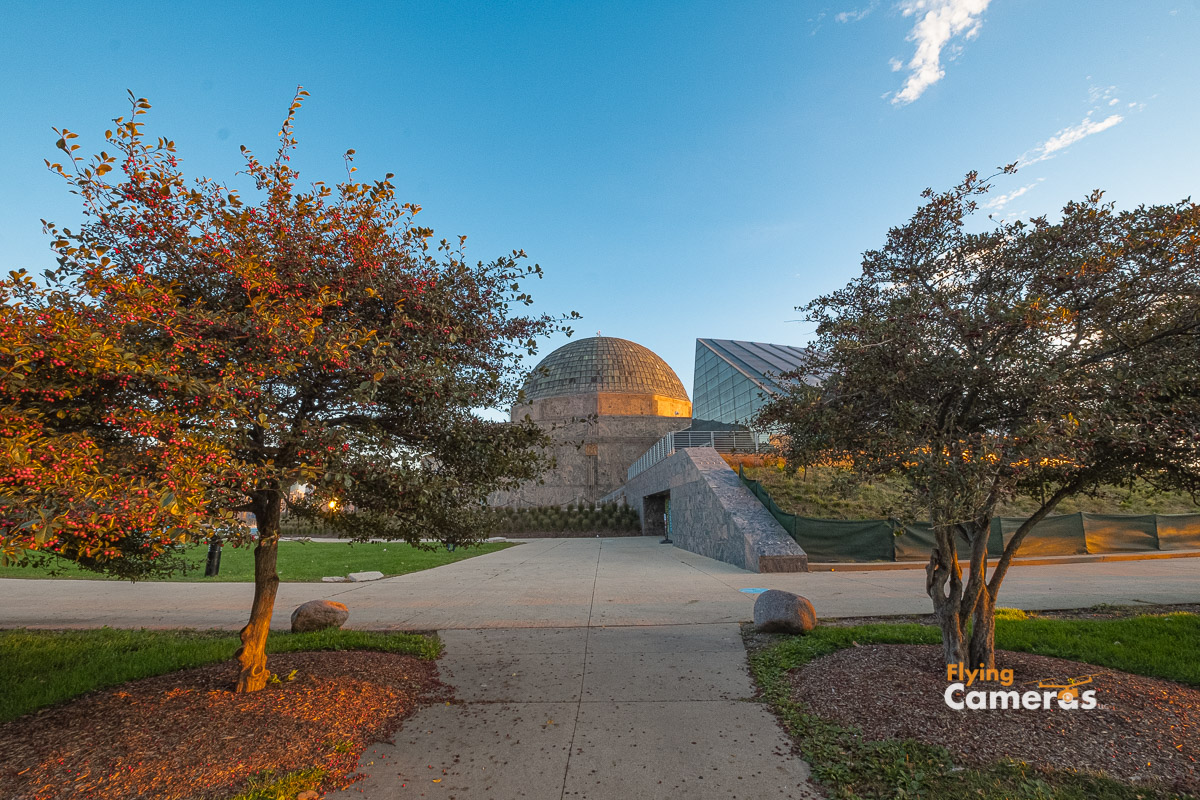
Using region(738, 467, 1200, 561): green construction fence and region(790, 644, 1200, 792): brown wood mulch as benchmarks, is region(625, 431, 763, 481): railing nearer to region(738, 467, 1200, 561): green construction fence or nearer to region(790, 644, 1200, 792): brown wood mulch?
region(738, 467, 1200, 561): green construction fence

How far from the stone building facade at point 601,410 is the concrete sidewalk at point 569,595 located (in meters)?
17.5

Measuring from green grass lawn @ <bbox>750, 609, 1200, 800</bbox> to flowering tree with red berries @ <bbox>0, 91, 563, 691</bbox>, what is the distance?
3.11 metres

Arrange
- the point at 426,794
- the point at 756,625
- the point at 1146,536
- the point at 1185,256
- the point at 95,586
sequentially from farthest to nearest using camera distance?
the point at 1146,536, the point at 95,586, the point at 756,625, the point at 1185,256, the point at 426,794

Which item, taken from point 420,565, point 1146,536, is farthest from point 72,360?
point 1146,536

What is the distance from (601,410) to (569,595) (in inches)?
1102

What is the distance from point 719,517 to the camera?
1603cm

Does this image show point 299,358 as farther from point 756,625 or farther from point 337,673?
point 756,625

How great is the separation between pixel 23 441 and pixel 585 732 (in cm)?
398

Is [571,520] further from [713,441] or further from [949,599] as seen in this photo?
[949,599]

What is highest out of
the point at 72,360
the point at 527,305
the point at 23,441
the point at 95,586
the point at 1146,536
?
the point at 527,305

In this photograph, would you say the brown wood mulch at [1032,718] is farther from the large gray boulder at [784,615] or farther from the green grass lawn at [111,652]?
the green grass lawn at [111,652]

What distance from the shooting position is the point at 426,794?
369 cm

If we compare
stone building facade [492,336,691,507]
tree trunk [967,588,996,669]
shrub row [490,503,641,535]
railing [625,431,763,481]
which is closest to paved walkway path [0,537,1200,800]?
tree trunk [967,588,996,669]

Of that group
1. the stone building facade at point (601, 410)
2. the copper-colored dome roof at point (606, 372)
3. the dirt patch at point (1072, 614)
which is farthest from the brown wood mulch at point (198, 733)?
the copper-colored dome roof at point (606, 372)
